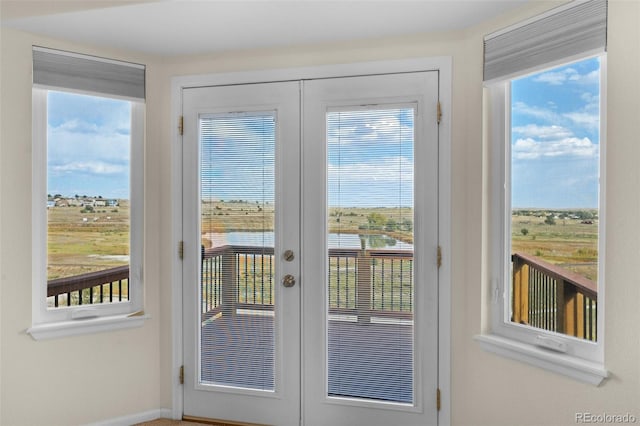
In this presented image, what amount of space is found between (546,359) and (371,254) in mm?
958

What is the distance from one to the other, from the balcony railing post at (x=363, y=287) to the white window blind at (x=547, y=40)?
43.7 inches

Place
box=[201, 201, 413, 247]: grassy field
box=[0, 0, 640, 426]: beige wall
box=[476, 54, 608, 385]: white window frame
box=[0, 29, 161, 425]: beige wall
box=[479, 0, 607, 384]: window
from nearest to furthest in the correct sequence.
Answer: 1. box=[0, 0, 640, 426]: beige wall
2. box=[479, 0, 607, 384]: window
3. box=[476, 54, 608, 385]: white window frame
4. box=[0, 29, 161, 425]: beige wall
5. box=[201, 201, 413, 247]: grassy field

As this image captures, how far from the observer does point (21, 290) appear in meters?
2.29

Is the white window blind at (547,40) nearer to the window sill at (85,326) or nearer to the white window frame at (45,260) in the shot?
the white window frame at (45,260)

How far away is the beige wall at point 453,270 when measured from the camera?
5.29 ft

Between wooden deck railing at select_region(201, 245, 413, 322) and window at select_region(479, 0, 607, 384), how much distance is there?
1.55ft

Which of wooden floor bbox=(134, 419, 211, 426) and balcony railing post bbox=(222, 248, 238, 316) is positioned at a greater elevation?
balcony railing post bbox=(222, 248, 238, 316)

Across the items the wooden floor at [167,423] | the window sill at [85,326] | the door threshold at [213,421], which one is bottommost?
the wooden floor at [167,423]

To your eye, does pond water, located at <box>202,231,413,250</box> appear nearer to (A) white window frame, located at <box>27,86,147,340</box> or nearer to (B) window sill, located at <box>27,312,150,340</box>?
(A) white window frame, located at <box>27,86,147,340</box>

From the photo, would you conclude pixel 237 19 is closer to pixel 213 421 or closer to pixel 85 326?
pixel 85 326

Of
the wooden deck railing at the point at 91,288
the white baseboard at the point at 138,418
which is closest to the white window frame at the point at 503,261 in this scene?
the white baseboard at the point at 138,418

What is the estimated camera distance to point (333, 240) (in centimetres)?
244

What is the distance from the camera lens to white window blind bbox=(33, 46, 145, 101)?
7.63ft

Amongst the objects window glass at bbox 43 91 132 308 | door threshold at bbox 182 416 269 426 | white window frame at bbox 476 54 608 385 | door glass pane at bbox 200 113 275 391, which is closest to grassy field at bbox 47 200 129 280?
window glass at bbox 43 91 132 308
